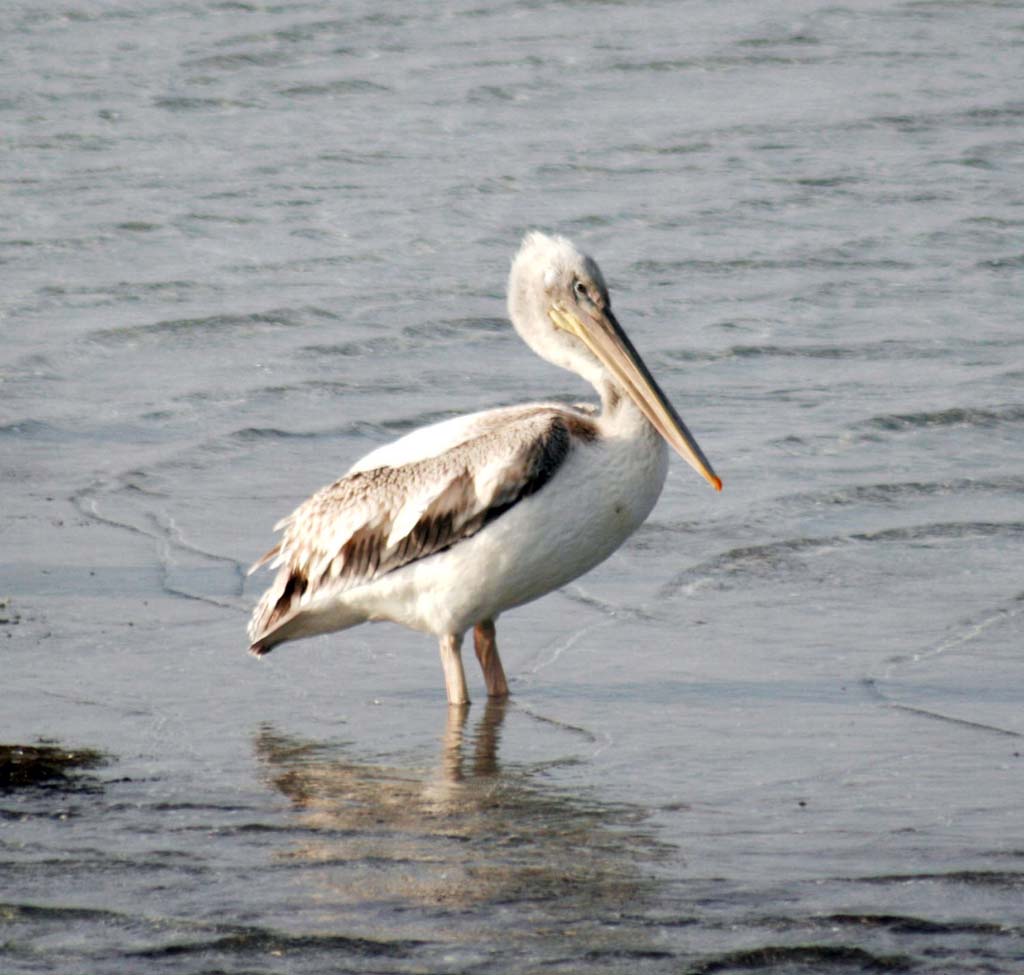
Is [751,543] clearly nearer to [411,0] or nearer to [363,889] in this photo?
[363,889]

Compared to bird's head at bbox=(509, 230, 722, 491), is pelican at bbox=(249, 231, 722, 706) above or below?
below

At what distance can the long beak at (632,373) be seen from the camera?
5.74 metres

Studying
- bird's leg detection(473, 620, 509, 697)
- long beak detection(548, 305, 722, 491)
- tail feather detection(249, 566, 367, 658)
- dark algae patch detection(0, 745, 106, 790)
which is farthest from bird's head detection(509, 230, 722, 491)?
dark algae patch detection(0, 745, 106, 790)

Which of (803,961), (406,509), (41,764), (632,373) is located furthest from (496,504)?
(803,961)

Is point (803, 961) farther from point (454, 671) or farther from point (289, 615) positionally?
point (289, 615)

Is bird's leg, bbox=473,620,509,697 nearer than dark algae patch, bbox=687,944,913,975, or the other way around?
dark algae patch, bbox=687,944,913,975

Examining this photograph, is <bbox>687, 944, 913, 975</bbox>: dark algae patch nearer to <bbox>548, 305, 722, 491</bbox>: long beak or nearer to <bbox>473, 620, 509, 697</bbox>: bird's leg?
<bbox>473, 620, 509, 697</bbox>: bird's leg

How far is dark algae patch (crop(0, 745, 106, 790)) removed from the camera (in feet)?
15.4

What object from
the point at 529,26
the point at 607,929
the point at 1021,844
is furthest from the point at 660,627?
the point at 529,26

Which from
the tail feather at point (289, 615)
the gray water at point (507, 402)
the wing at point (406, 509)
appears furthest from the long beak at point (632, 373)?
the tail feather at point (289, 615)

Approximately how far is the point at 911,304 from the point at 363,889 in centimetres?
→ 753

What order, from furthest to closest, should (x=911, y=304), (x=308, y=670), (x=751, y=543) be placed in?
(x=911, y=304) < (x=751, y=543) < (x=308, y=670)

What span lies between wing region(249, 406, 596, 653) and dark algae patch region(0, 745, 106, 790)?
94cm

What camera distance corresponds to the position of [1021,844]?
431 cm
